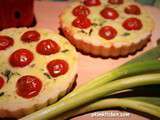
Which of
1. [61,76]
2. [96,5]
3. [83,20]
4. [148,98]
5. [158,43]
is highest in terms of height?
[96,5]

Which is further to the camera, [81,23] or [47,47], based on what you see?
[81,23]

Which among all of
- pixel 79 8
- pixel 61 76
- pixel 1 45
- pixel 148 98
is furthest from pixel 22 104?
pixel 79 8

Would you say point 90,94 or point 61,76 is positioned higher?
point 61,76

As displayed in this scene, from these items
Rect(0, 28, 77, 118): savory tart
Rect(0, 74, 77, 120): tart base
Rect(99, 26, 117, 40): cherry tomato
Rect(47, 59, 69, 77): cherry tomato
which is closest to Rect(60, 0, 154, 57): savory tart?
Rect(99, 26, 117, 40): cherry tomato

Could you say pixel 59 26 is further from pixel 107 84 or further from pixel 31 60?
pixel 107 84

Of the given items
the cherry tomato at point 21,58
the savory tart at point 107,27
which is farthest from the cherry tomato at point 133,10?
the cherry tomato at point 21,58

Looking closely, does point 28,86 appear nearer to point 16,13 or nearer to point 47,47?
point 47,47

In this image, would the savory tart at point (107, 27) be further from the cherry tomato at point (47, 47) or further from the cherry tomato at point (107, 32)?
the cherry tomato at point (47, 47)

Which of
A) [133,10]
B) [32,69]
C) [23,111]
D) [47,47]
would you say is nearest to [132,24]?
[133,10]
